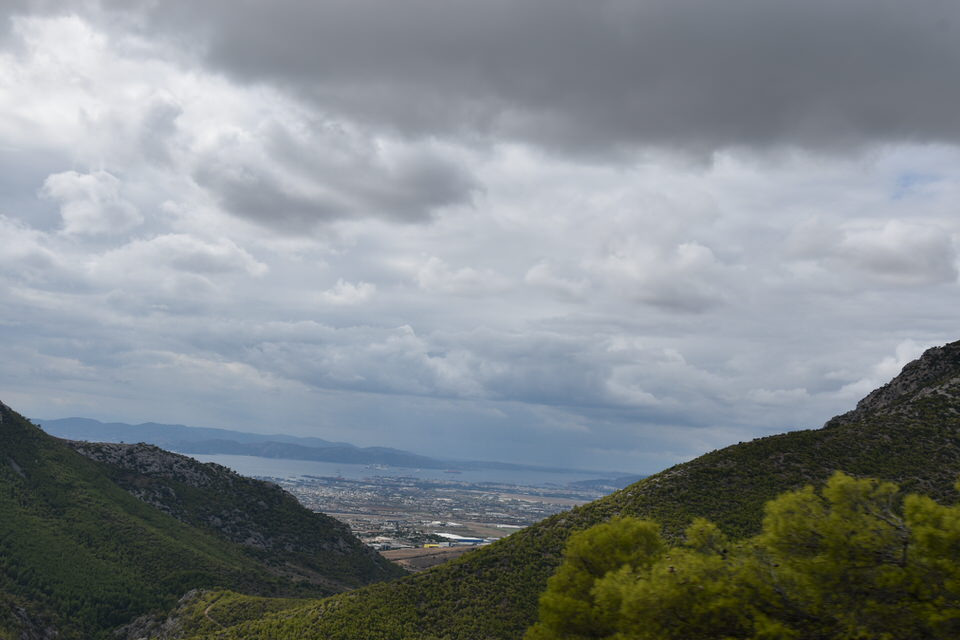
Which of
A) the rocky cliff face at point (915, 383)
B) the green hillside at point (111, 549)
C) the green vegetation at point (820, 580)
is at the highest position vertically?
the rocky cliff face at point (915, 383)

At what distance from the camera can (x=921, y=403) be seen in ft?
270

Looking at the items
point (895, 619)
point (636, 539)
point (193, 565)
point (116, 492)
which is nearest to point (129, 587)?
point (193, 565)

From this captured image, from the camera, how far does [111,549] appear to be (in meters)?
101

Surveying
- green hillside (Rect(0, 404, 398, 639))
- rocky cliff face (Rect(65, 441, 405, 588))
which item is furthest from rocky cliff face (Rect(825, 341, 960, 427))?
rocky cliff face (Rect(65, 441, 405, 588))

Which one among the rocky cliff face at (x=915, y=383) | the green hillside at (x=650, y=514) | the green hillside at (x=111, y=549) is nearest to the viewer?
the green hillside at (x=650, y=514)

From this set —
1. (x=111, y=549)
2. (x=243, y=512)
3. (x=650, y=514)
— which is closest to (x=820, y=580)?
(x=650, y=514)

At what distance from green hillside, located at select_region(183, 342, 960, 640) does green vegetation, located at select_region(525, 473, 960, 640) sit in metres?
34.3

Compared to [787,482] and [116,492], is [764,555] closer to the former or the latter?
[787,482]

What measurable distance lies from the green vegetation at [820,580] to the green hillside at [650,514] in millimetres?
34339

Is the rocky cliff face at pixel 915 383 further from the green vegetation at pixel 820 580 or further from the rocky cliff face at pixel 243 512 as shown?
the rocky cliff face at pixel 243 512

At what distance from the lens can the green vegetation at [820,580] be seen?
22.4 m

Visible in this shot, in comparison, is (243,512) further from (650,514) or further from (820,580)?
(820,580)

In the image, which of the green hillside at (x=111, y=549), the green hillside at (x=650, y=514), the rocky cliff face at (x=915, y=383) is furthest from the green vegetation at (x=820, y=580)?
the green hillside at (x=111, y=549)

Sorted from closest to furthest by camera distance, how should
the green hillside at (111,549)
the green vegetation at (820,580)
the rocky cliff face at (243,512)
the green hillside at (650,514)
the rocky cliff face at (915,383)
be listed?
1. the green vegetation at (820,580)
2. the green hillside at (650,514)
3. the green hillside at (111,549)
4. the rocky cliff face at (915,383)
5. the rocky cliff face at (243,512)
